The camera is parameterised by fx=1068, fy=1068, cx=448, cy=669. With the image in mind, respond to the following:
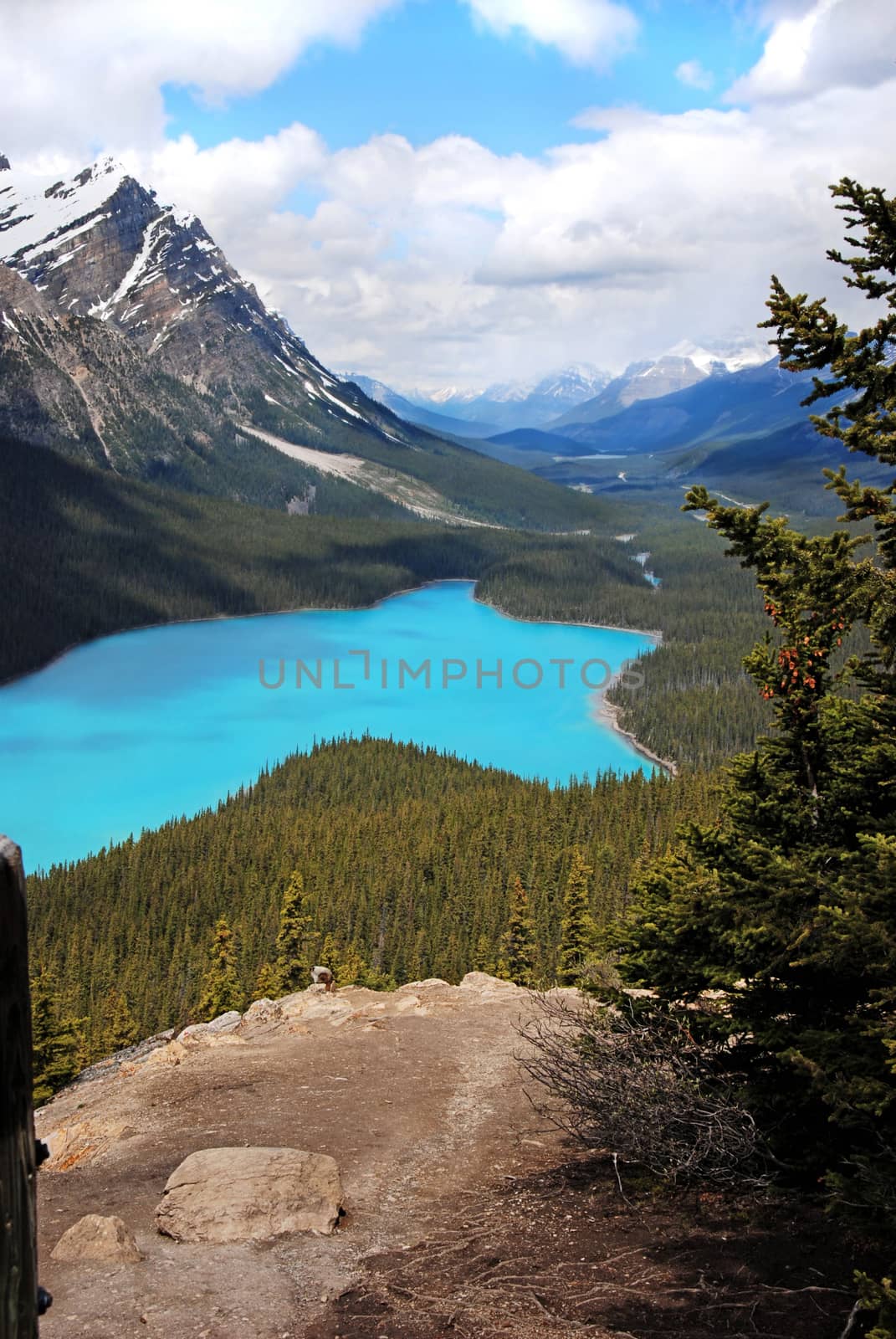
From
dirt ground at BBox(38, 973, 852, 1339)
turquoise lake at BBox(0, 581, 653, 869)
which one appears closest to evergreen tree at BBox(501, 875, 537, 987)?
dirt ground at BBox(38, 973, 852, 1339)

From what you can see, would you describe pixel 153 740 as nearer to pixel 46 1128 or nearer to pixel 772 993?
pixel 46 1128

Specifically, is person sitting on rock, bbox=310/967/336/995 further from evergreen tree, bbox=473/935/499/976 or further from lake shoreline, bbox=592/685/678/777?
lake shoreline, bbox=592/685/678/777

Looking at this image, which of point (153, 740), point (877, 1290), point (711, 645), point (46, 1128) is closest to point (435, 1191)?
point (877, 1290)

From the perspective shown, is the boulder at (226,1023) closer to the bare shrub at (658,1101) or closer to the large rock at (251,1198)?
the large rock at (251,1198)

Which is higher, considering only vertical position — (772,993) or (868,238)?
(868,238)

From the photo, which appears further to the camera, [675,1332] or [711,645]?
[711,645]

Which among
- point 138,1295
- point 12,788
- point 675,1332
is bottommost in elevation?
point 12,788
